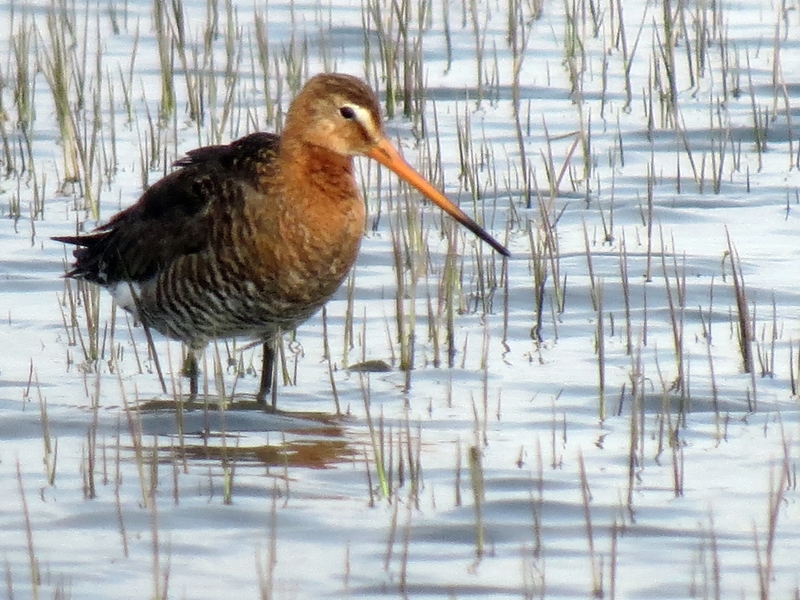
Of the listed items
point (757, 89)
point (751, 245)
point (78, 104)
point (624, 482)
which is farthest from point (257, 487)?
point (757, 89)

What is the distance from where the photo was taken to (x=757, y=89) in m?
10.5

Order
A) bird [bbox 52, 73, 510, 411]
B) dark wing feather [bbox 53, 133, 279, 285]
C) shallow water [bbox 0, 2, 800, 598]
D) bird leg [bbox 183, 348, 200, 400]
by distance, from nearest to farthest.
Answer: shallow water [bbox 0, 2, 800, 598]
bird [bbox 52, 73, 510, 411]
dark wing feather [bbox 53, 133, 279, 285]
bird leg [bbox 183, 348, 200, 400]

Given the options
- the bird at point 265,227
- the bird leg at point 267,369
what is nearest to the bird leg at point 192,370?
the bird at point 265,227

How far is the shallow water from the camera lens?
4477mm

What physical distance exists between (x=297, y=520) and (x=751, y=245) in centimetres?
373

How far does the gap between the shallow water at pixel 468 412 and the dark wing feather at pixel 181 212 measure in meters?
0.30

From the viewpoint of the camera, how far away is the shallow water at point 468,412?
4477 mm

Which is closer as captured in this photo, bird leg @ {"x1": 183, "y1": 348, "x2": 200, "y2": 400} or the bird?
the bird

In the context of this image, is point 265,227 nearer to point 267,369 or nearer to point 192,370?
point 267,369

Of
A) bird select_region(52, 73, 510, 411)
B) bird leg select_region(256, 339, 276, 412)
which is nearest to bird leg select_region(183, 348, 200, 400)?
bird select_region(52, 73, 510, 411)

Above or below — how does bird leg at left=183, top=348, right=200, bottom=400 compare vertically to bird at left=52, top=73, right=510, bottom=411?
below

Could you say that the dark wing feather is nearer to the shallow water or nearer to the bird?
the bird

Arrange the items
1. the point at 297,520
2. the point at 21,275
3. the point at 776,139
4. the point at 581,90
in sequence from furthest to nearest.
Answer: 1. the point at 581,90
2. the point at 776,139
3. the point at 21,275
4. the point at 297,520

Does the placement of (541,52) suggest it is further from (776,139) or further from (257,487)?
(257,487)
